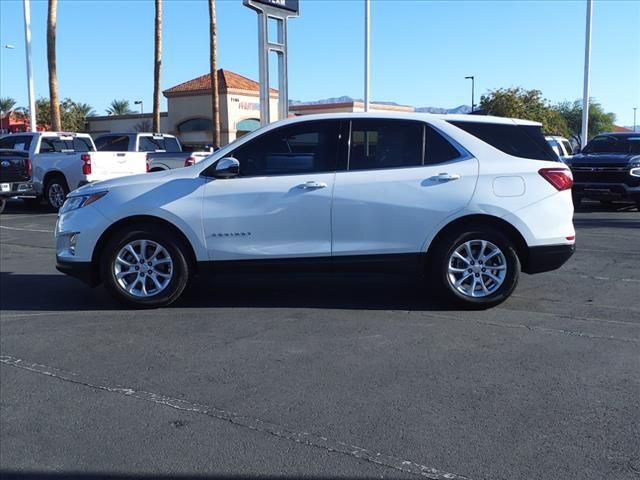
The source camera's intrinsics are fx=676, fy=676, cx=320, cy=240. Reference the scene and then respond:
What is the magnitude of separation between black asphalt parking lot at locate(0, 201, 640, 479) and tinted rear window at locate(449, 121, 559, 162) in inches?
59.5

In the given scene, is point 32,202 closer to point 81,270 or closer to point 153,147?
point 153,147

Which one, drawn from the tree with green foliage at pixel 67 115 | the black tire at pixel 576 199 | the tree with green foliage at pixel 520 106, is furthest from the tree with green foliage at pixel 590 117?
the black tire at pixel 576 199

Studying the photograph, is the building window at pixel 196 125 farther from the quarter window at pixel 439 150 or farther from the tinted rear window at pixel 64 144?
the quarter window at pixel 439 150

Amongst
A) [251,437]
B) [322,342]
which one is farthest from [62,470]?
[322,342]

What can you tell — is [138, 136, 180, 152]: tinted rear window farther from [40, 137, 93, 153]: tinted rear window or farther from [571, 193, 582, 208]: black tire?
[571, 193, 582, 208]: black tire

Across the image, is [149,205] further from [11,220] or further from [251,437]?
[11,220]

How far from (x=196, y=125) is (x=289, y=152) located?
130ft

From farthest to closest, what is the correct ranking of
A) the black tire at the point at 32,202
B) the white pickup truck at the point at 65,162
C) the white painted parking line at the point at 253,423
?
the black tire at the point at 32,202
the white pickup truck at the point at 65,162
the white painted parking line at the point at 253,423

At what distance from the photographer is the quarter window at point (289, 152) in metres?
6.60

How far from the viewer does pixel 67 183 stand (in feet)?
56.0

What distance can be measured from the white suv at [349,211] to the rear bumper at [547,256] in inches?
0.4

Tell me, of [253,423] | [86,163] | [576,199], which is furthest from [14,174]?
[253,423]

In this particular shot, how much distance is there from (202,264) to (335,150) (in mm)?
1722

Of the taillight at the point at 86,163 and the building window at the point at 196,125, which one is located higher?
the building window at the point at 196,125
